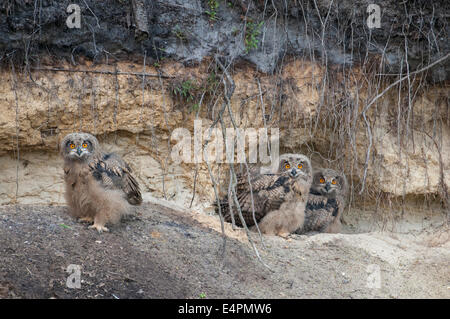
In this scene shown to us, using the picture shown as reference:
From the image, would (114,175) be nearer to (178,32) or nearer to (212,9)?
(178,32)

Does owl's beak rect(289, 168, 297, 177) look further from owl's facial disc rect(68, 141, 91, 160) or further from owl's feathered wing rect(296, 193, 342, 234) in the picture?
owl's facial disc rect(68, 141, 91, 160)

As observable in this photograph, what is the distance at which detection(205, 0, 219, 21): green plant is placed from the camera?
715 cm

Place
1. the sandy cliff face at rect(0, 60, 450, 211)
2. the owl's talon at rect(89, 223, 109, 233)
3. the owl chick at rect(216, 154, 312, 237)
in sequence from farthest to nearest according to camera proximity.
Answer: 1. the sandy cliff face at rect(0, 60, 450, 211)
2. the owl chick at rect(216, 154, 312, 237)
3. the owl's talon at rect(89, 223, 109, 233)

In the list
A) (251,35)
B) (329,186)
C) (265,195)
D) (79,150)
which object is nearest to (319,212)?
(329,186)

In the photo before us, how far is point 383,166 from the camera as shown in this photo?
762 centimetres

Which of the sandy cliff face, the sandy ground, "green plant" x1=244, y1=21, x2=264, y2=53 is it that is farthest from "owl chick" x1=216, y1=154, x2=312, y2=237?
"green plant" x1=244, y1=21, x2=264, y2=53

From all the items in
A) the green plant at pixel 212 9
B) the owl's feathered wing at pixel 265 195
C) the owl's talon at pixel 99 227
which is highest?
the green plant at pixel 212 9

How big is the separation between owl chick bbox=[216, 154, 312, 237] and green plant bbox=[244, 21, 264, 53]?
172 centimetres

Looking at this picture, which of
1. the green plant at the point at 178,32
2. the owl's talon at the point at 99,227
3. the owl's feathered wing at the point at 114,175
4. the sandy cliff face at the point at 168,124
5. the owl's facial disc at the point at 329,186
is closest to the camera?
the owl's talon at the point at 99,227

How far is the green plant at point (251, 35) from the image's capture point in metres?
7.18

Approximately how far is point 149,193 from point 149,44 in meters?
2.19

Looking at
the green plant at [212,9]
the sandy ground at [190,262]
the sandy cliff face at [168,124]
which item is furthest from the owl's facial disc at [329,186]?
the green plant at [212,9]

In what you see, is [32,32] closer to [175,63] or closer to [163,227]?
[175,63]

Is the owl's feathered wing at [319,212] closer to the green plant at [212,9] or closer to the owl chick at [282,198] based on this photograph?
the owl chick at [282,198]
